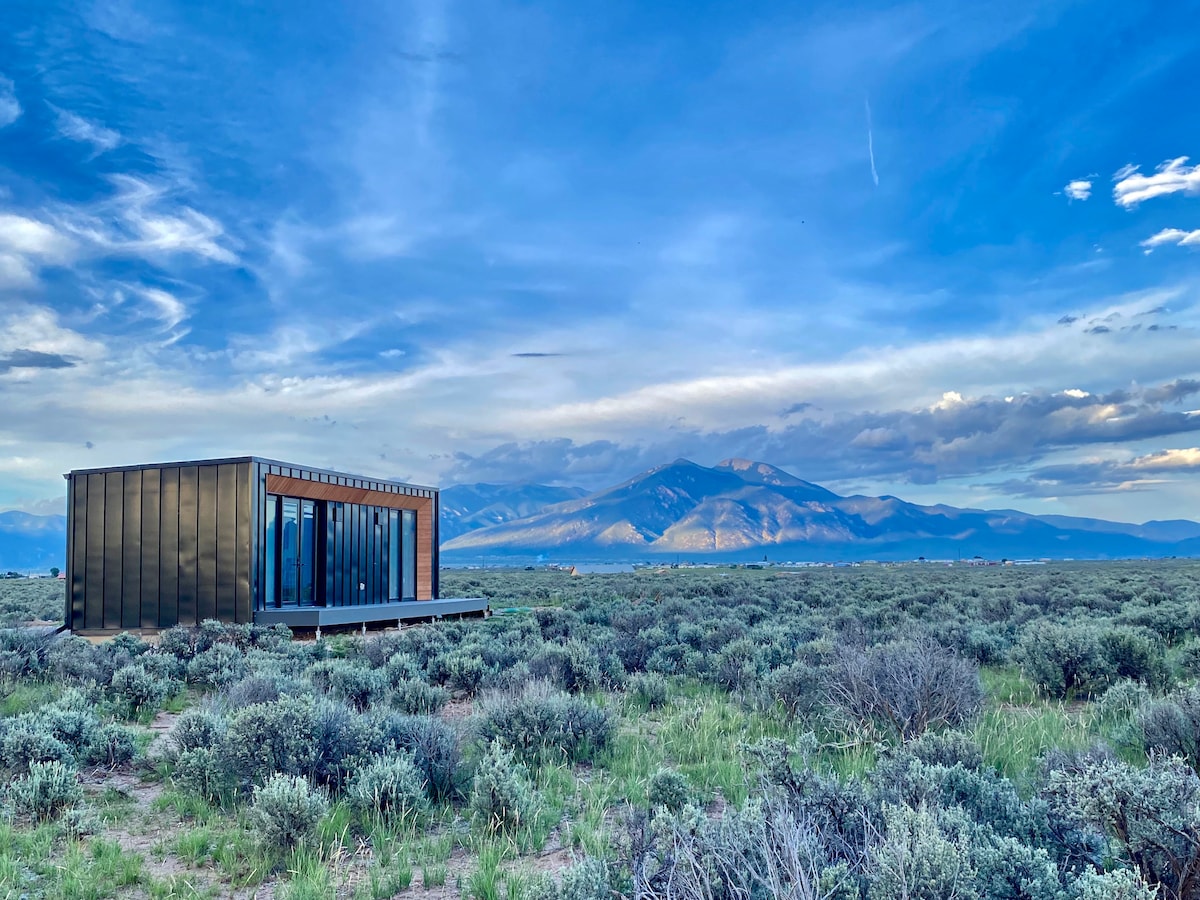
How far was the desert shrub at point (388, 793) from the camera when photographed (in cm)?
568

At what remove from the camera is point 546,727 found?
24.2ft

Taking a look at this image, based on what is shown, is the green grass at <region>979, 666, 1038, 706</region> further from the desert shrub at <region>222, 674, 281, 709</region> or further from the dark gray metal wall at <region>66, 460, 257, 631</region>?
the dark gray metal wall at <region>66, 460, 257, 631</region>

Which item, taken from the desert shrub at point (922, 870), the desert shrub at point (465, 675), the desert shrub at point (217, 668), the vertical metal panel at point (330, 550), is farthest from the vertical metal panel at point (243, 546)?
the desert shrub at point (922, 870)

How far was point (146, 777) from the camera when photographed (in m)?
7.08

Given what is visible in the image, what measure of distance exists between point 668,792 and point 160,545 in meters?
17.4

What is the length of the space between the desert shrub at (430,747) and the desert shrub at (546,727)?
51cm

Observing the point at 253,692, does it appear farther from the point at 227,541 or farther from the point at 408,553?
the point at 408,553

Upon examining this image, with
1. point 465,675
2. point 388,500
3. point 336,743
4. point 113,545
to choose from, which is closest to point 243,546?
point 113,545

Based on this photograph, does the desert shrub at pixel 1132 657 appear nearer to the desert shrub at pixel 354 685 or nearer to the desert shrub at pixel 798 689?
the desert shrub at pixel 798 689

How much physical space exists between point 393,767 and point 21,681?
8.19m

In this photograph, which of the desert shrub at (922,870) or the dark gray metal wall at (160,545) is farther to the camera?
the dark gray metal wall at (160,545)

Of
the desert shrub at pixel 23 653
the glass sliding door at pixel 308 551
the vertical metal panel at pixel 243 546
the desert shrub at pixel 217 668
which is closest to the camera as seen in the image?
the desert shrub at pixel 217 668

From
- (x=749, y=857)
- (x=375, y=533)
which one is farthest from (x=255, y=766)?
(x=375, y=533)

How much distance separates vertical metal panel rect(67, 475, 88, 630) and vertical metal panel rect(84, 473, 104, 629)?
6cm
